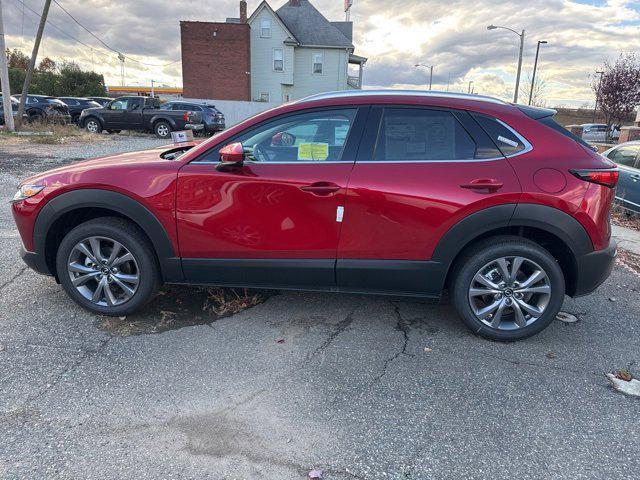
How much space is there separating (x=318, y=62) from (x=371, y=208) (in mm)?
36285

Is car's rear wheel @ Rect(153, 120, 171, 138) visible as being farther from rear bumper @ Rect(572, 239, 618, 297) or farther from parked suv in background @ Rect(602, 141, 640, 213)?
rear bumper @ Rect(572, 239, 618, 297)

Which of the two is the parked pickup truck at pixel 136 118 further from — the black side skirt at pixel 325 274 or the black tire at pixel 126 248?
the black side skirt at pixel 325 274

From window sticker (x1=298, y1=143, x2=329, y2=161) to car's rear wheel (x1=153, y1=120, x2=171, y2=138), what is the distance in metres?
18.2

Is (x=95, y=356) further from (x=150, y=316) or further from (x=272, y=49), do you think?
(x=272, y=49)

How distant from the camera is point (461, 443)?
2.44 meters

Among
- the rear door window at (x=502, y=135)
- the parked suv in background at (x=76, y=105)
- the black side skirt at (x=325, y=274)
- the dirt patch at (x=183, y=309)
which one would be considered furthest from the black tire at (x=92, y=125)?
the rear door window at (x=502, y=135)

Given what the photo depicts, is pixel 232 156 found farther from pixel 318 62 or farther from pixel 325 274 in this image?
pixel 318 62

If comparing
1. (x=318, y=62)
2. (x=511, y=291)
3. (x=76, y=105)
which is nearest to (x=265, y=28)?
(x=318, y=62)

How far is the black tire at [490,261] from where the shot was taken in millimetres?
3242

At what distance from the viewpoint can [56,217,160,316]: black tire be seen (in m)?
3.42

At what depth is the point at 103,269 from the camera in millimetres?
3531

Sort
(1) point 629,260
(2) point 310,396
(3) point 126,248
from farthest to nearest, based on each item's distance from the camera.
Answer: (1) point 629,260 < (3) point 126,248 < (2) point 310,396

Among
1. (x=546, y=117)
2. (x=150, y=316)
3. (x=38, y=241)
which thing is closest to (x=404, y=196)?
(x=546, y=117)

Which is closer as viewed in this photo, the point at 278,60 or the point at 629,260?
the point at 629,260
